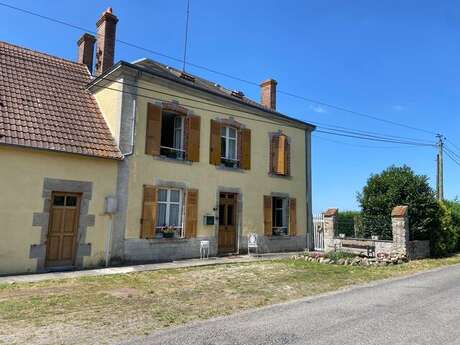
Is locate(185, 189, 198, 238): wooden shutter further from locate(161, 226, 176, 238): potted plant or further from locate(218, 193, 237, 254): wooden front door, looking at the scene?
locate(218, 193, 237, 254): wooden front door

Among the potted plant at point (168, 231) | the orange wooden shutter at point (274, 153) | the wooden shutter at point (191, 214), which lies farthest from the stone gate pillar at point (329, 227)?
the potted plant at point (168, 231)


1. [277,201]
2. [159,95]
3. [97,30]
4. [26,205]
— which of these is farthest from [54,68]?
[277,201]

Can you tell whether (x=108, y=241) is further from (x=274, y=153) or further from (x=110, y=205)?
(x=274, y=153)

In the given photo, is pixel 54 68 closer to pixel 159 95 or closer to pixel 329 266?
pixel 159 95

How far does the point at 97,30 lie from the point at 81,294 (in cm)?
1101

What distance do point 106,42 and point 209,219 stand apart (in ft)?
24.7

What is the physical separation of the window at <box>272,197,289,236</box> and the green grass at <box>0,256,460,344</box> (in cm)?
499

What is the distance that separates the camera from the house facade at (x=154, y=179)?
426 inches

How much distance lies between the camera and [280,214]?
709 inches

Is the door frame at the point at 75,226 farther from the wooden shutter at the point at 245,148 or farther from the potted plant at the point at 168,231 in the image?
the wooden shutter at the point at 245,148

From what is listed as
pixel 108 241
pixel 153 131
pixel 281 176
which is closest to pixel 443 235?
pixel 281 176

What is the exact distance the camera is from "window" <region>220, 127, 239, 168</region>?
15805mm

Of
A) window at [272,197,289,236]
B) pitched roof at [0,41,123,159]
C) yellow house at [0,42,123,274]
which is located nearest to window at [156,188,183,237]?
yellow house at [0,42,123,274]

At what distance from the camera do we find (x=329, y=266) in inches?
514
